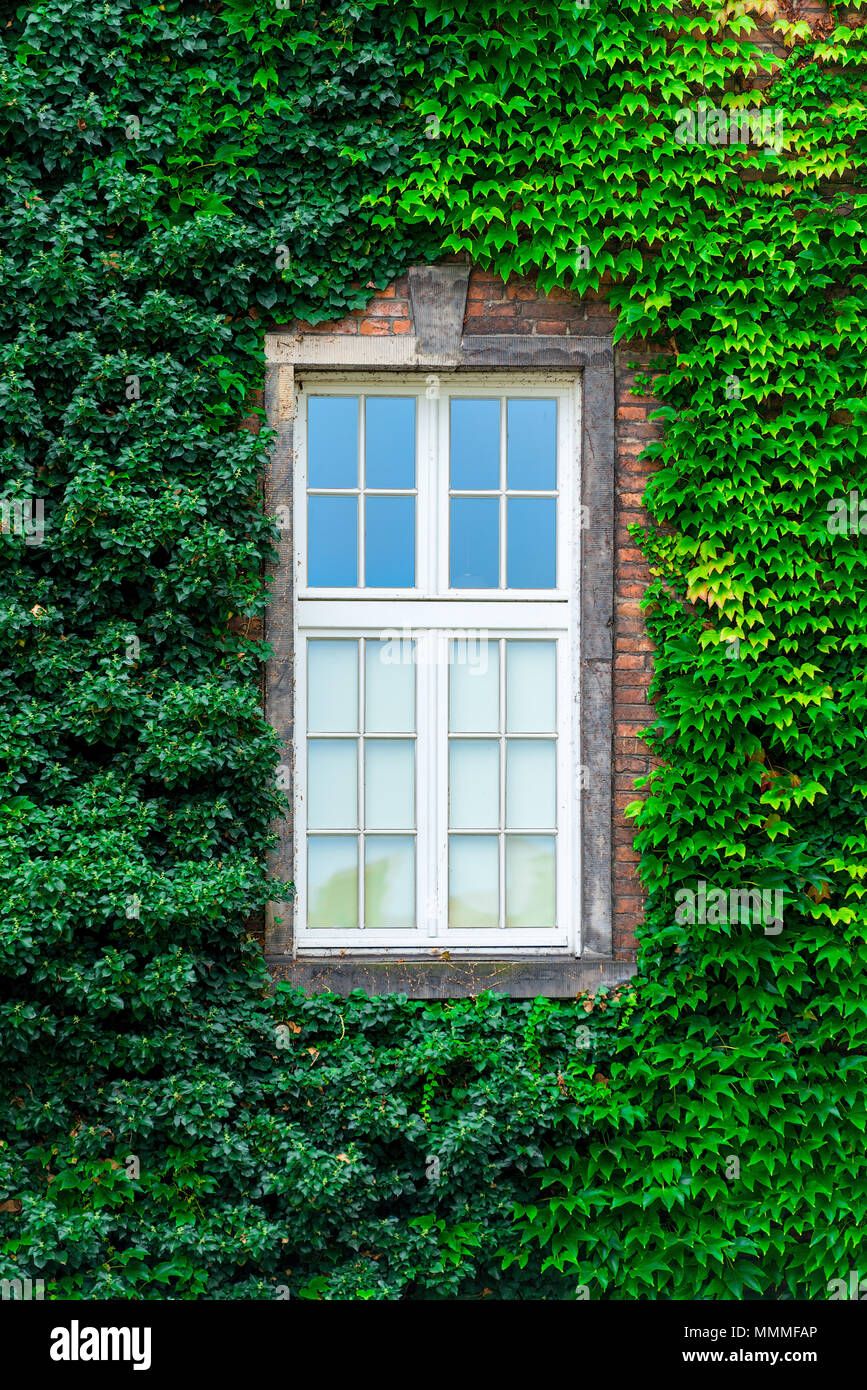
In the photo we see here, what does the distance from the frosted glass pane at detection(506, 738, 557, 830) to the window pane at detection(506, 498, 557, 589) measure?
0.67 metres

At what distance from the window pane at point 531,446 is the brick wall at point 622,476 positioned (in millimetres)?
284

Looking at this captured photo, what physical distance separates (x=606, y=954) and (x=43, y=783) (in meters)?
2.30

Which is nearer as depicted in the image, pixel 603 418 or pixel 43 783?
pixel 43 783

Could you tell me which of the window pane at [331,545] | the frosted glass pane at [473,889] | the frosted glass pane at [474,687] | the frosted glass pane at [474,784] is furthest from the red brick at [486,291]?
the frosted glass pane at [473,889]

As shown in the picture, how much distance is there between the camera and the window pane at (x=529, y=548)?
186 inches

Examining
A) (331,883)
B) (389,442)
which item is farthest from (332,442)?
(331,883)

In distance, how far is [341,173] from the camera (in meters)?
4.47

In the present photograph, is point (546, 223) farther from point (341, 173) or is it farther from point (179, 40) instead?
point (179, 40)

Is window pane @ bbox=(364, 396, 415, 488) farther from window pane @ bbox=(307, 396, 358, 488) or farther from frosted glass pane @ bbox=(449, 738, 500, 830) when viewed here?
frosted glass pane @ bbox=(449, 738, 500, 830)

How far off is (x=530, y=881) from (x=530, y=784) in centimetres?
40

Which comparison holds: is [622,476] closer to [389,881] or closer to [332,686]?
[332,686]

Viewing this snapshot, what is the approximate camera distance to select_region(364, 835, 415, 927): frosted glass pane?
4.63 meters

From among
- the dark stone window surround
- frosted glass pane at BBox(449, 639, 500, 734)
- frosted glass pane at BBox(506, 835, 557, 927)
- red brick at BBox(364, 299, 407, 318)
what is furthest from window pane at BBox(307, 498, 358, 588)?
frosted glass pane at BBox(506, 835, 557, 927)

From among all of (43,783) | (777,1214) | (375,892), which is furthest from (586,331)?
(777,1214)
